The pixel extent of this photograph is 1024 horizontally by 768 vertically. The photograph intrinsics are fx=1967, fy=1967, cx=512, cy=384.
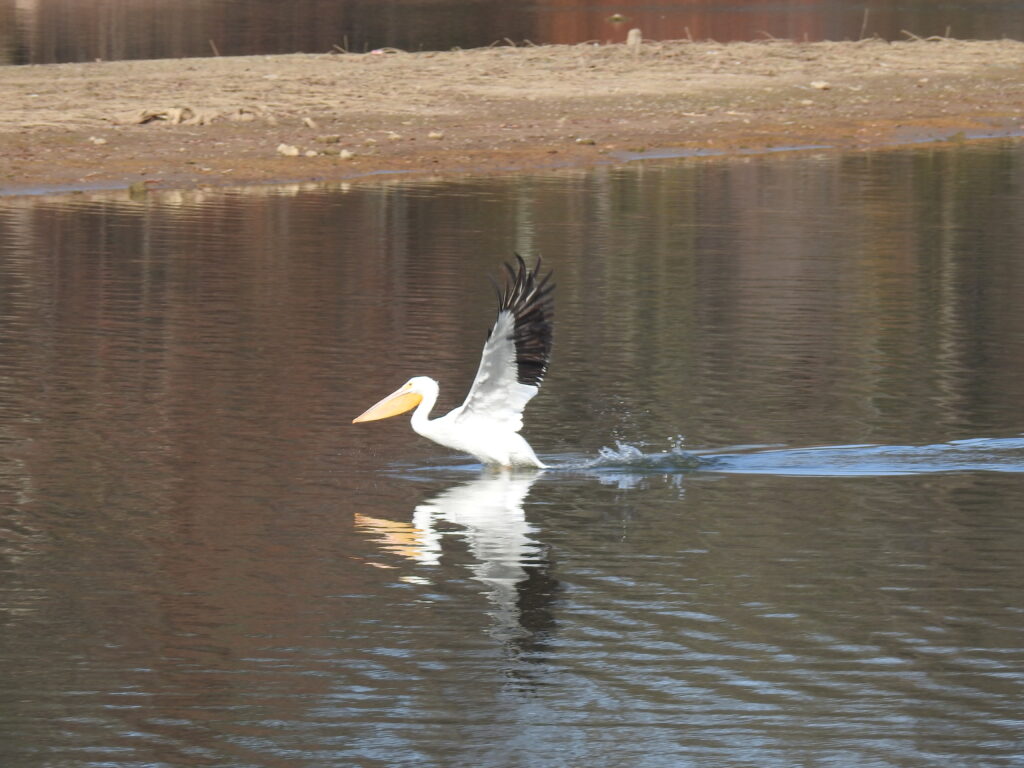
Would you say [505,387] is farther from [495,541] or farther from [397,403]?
[495,541]

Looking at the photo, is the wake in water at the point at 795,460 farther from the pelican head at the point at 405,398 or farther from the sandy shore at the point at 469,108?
the sandy shore at the point at 469,108

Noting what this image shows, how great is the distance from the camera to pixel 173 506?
945cm

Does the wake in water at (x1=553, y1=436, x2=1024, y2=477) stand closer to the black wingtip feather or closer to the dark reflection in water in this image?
the black wingtip feather

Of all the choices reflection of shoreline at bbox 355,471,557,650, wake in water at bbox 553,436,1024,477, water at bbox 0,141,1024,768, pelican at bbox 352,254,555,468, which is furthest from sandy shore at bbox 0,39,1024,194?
reflection of shoreline at bbox 355,471,557,650

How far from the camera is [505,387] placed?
33.6 ft

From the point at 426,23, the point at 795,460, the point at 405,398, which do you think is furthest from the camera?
the point at 426,23

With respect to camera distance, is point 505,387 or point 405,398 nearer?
point 505,387

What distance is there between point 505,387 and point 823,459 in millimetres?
1728

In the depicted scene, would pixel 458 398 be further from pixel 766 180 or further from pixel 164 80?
pixel 164 80

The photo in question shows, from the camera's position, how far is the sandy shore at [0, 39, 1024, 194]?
2345 centimetres

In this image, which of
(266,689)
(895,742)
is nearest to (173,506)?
(266,689)

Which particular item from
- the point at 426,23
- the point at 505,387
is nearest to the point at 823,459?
the point at 505,387

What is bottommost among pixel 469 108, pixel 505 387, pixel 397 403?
pixel 397 403

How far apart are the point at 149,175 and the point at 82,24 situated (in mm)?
26033
